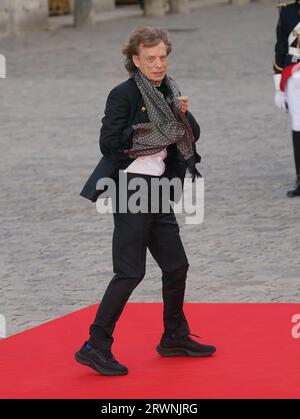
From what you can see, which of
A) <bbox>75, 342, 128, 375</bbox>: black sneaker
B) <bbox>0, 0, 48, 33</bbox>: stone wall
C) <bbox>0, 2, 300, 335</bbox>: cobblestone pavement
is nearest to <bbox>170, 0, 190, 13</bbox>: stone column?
<bbox>0, 0, 48, 33</bbox>: stone wall

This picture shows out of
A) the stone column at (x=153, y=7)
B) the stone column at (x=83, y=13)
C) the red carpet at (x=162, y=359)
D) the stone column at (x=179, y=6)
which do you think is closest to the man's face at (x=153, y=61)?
the red carpet at (x=162, y=359)

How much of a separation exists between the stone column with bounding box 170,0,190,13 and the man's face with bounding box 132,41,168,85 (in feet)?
96.1

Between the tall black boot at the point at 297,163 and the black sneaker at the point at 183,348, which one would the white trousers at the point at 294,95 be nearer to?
the tall black boot at the point at 297,163

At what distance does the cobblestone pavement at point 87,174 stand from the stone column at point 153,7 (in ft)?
28.7

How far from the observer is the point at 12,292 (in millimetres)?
9227

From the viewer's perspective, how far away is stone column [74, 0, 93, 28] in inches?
1214

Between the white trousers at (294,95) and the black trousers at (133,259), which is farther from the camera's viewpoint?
the white trousers at (294,95)

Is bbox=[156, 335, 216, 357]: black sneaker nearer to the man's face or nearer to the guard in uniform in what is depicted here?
the man's face

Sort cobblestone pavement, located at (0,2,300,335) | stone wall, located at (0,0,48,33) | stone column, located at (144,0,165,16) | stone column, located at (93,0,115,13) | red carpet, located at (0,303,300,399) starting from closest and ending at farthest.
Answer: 1. red carpet, located at (0,303,300,399)
2. cobblestone pavement, located at (0,2,300,335)
3. stone wall, located at (0,0,48,33)
4. stone column, located at (144,0,165,16)
5. stone column, located at (93,0,115,13)

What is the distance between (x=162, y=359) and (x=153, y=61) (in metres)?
1.55

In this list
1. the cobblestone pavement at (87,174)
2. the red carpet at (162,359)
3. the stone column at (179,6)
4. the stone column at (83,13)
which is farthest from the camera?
the stone column at (179,6)

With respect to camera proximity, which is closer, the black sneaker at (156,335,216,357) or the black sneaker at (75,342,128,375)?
the black sneaker at (75,342,128,375)

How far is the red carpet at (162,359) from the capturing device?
22.3ft

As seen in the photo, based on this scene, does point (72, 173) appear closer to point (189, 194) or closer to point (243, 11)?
point (189, 194)
